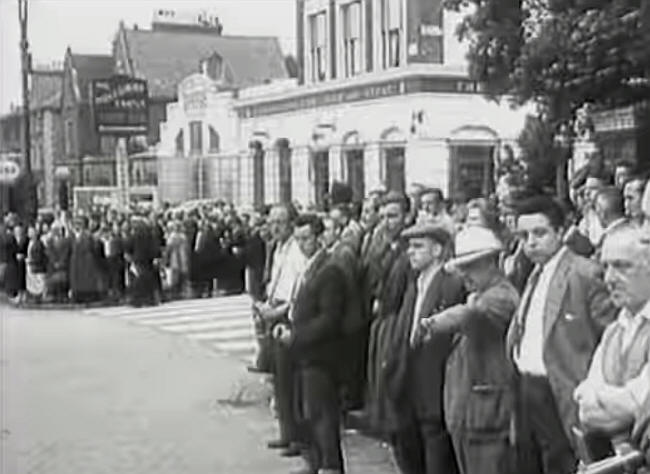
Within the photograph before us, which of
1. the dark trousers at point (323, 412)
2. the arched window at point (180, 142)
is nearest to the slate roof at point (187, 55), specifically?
the arched window at point (180, 142)

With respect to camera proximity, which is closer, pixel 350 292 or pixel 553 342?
pixel 553 342

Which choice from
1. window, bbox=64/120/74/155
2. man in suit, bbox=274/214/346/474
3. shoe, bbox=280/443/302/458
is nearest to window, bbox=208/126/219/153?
window, bbox=64/120/74/155

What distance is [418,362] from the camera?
5055 millimetres

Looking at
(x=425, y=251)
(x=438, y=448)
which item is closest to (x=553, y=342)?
(x=425, y=251)

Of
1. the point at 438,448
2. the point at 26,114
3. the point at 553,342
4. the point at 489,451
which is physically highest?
the point at 26,114

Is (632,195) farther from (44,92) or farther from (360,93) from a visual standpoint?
(360,93)

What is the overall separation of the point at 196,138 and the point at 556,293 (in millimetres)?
15473

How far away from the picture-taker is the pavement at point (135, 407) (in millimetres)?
6766

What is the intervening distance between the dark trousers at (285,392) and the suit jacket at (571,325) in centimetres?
275

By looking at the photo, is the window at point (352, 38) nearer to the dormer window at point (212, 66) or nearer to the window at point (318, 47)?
the window at point (318, 47)

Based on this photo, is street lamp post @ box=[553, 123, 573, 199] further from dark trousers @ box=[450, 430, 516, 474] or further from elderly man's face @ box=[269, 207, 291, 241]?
dark trousers @ box=[450, 430, 516, 474]

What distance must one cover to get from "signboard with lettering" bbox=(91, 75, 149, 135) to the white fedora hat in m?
10.5

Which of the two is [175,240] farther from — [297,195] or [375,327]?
[375,327]

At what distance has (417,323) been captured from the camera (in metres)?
4.92
